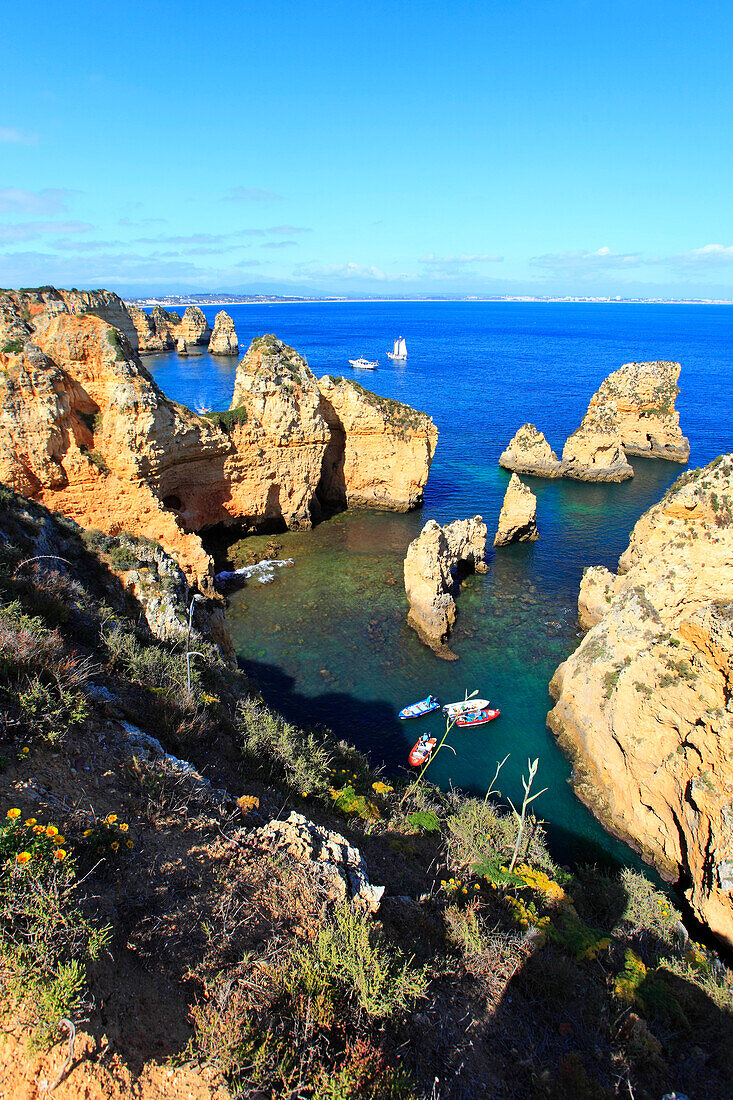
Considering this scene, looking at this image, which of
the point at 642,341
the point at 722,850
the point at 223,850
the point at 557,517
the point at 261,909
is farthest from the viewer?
the point at 642,341

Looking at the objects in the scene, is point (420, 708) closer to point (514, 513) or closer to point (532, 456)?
point (514, 513)

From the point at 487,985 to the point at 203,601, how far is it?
13997 millimetres

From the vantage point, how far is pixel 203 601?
18844 mm

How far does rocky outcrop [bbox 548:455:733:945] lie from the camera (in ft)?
47.3

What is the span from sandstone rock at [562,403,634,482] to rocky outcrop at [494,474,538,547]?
18.8 meters

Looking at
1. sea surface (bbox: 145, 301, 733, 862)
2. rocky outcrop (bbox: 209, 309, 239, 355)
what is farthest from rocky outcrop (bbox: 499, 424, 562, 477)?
rocky outcrop (bbox: 209, 309, 239, 355)

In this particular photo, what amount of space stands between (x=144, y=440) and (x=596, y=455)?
40411 millimetres

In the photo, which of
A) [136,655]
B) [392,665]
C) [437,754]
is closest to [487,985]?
[136,655]

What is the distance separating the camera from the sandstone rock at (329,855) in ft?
25.3

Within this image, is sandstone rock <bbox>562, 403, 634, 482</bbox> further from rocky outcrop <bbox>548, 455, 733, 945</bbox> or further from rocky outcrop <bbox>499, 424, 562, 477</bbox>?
rocky outcrop <bbox>548, 455, 733, 945</bbox>

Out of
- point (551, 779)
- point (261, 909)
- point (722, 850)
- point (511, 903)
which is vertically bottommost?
point (551, 779)

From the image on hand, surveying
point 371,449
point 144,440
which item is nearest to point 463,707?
point 144,440

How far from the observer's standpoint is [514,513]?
34156 mm

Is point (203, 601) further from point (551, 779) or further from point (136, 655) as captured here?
point (551, 779)
